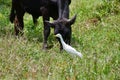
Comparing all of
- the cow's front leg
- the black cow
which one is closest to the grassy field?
the cow's front leg

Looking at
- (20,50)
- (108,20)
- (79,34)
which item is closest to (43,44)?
(79,34)

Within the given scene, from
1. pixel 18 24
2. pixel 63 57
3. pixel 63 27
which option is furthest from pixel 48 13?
pixel 63 57

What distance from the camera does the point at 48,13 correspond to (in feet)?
39.7

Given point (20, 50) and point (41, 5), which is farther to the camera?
point (41, 5)

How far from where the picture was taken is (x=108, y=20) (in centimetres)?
1502

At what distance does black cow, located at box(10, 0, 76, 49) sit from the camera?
10578 mm

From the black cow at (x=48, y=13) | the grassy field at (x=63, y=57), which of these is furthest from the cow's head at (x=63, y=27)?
the grassy field at (x=63, y=57)

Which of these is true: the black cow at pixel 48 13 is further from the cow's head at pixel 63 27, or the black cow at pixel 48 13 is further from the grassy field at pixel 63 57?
the grassy field at pixel 63 57

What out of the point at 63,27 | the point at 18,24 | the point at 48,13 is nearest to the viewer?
the point at 63,27

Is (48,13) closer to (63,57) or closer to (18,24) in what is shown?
(18,24)

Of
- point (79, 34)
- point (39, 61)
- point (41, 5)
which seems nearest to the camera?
point (39, 61)

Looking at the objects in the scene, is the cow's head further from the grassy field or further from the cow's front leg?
the cow's front leg

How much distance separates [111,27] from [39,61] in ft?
19.2

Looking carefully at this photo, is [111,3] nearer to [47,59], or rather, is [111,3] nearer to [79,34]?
[79,34]
